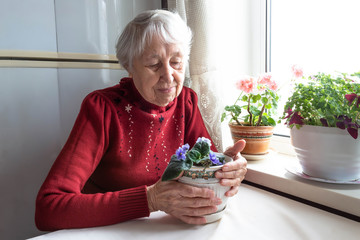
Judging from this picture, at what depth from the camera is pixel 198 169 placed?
29.3 inches

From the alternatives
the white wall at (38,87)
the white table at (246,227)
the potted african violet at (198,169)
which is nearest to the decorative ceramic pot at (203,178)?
the potted african violet at (198,169)

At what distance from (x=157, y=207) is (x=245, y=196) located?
36 centimetres

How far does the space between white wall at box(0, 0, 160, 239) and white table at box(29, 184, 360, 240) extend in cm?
76

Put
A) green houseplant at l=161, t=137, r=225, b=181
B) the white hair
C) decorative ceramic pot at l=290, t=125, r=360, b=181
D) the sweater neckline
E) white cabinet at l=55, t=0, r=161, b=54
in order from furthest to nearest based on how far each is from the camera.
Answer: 1. white cabinet at l=55, t=0, r=161, b=54
2. the sweater neckline
3. the white hair
4. decorative ceramic pot at l=290, t=125, r=360, b=181
5. green houseplant at l=161, t=137, r=225, b=181

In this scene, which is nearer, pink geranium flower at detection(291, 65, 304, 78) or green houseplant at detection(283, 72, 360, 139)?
green houseplant at detection(283, 72, 360, 139)

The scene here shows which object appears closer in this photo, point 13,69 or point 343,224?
point 343,224

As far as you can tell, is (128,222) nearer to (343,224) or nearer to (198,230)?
(198,230)

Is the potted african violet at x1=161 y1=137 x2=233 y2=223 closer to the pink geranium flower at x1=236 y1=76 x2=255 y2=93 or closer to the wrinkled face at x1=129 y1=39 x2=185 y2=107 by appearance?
the wrinkled face at x1=129 y1=39 x2=185 y2=107

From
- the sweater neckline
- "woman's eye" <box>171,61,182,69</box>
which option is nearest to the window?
"woman's eye" <box>171,61,182,69</box>

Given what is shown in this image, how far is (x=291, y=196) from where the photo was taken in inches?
39.2

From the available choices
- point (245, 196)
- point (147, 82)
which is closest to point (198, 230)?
point (245, 196)

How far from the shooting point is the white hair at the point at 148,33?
1.02m

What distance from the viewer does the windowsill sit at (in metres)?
0.83

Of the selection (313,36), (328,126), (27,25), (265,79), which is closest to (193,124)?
(265,79)
